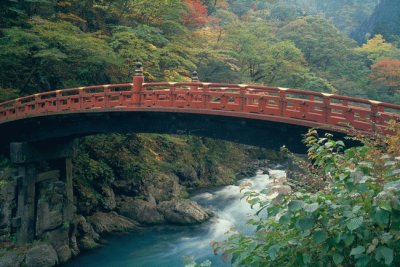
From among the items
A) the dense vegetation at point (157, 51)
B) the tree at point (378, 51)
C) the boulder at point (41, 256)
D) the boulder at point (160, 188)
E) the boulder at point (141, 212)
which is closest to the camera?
the boulder at point (41, 256)

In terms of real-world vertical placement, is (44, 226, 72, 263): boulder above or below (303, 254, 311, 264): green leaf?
below

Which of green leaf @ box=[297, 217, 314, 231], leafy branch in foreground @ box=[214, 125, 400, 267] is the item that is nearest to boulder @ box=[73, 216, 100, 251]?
leafy branch in foreground @ box=[214, 125, 400, 267]

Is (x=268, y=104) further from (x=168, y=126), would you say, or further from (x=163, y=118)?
(x=163, y=118)

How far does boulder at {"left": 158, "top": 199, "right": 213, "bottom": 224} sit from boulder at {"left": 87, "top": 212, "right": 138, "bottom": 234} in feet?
5.96

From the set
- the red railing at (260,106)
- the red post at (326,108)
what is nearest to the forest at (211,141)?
the red post at (326,108)

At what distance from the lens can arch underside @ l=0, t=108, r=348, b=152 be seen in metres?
→ 12.0

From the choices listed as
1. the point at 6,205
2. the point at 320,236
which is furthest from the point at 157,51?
the point at 320,236

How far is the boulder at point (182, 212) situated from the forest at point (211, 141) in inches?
41.9

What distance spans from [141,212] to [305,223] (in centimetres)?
1820

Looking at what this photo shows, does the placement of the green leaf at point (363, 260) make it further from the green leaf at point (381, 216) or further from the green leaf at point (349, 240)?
the green leaf at point (381, 216)

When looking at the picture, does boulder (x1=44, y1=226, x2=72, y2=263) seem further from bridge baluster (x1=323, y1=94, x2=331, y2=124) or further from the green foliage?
bridge baluster (x1=323, y1=94, x2=331, y2=124)

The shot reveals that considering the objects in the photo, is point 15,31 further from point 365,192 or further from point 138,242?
point 365,192

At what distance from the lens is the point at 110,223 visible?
66.2 feet

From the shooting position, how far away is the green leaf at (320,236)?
12.8 ft
